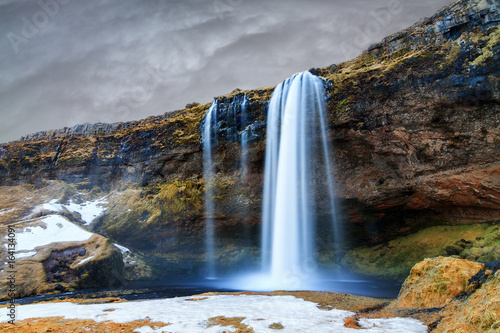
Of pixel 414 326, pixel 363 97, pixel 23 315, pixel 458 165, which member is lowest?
pixel 23 315

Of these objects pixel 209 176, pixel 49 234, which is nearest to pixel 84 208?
pixel 49 234

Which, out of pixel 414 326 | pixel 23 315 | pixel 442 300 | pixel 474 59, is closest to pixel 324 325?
pixel 414 326

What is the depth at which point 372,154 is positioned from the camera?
2469 centimetres

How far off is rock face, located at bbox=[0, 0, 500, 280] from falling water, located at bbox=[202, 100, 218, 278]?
808 mm

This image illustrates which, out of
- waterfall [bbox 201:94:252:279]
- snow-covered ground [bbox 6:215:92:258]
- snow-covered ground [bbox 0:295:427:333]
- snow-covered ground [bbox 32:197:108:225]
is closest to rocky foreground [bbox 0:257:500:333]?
snow-covered ground [bbox 0:295:427:333]

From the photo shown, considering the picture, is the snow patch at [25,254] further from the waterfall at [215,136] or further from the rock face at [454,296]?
the rock face at [454,296]

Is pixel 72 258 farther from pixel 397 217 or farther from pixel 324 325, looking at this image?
pixel 397 217

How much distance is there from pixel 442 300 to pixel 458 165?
16423 millimetres

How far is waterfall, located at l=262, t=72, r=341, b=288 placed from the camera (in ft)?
84.6

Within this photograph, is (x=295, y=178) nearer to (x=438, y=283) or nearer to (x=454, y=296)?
(x=438, y=283)

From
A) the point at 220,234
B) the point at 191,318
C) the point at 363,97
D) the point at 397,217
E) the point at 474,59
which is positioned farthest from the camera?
the point at 220,234

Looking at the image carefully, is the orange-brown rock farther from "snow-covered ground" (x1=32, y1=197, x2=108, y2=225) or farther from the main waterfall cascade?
"snow-covered ground" (x1=32, y1=197, x2=108, y2=225)

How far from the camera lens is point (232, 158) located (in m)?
30.1

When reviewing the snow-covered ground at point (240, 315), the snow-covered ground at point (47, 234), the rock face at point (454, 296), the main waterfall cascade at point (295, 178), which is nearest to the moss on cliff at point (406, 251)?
the main waterfall cascade at point (295, 178)
